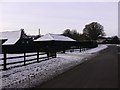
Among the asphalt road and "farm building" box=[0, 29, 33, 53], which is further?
"farm building" box=[0, 29, 33, 53]

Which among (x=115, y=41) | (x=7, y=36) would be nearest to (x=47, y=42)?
(x=7, y=36)

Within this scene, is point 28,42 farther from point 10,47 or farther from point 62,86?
point 62,86

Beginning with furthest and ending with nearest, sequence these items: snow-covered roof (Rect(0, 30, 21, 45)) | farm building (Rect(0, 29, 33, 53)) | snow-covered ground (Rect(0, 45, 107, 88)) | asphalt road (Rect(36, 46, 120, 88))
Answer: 1. snow-covered roof (Rect(0, 30, 21, 45))
2. farm building (Rect(0, 29, 33, 53))
3. snow-covered ground (Rect(0, 45, 107, 88))
4. asphalt road (Rect(36, 46, 120, 88))

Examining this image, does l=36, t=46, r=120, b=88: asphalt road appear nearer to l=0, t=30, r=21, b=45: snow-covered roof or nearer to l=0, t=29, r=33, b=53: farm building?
l=0, t=29, r=33, b=53: farm building

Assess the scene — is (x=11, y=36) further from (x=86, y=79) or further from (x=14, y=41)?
(x=86, y=79)

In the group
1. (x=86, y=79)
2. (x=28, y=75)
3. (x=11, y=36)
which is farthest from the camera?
(x=11, y=36)

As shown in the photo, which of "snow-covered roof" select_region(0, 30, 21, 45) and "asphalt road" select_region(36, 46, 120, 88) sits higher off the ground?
"snow-covered roof" select_region(0, 30, 21, 45)

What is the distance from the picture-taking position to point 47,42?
58375mm

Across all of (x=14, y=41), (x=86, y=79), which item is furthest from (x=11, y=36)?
(x=86, y=79)

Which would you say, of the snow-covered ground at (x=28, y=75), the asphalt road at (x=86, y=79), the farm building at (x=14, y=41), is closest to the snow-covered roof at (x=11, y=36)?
the farm building at (x=14, y=41)

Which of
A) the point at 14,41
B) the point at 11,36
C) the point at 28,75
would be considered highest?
the point at 11,36

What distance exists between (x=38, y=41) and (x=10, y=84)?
1952 inches

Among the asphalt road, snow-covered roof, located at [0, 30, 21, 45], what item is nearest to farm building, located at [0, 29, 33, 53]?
snow-covered roof, located at [0, 30, 21, 45]

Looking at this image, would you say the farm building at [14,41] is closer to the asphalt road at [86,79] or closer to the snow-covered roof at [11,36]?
the snow-covered roof at [11,36]
